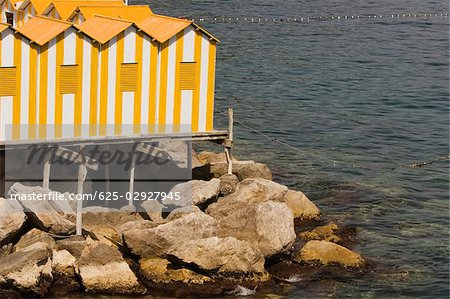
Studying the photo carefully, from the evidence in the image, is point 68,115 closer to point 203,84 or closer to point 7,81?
point 7,81

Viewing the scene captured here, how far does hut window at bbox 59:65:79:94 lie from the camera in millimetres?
36188

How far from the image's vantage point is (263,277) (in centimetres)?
3341

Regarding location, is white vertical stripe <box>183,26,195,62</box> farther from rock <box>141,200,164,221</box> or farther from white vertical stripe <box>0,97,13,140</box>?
white vertical stripe <box>0,97,13,140</box>

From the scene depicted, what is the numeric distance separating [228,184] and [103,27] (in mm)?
7812

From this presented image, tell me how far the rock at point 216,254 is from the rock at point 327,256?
117 inches

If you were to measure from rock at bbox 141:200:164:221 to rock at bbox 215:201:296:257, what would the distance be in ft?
10.4

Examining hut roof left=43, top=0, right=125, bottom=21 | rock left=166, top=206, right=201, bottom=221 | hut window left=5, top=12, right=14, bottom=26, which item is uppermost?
hut roof left=43, top=0, right=125, bottom=21

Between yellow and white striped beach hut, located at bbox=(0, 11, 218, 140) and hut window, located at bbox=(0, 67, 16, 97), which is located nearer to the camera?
hut window, located at bbox=(0, 67, 16, 97)

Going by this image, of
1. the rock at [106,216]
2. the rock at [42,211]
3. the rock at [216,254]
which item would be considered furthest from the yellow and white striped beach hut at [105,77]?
the rock at [216,254]

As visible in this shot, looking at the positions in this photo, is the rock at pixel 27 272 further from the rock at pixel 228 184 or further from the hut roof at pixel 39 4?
the hut roof at pixel 39 4

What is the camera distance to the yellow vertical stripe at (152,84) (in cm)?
3788

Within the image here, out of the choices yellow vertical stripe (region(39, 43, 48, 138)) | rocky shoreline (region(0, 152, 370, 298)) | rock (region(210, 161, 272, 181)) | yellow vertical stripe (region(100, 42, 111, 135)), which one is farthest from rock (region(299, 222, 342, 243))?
yellow vertical stripe (region(39, 43, 48, 138))

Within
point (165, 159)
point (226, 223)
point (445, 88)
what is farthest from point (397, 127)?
point (226, 223)

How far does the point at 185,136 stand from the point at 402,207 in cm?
1073
